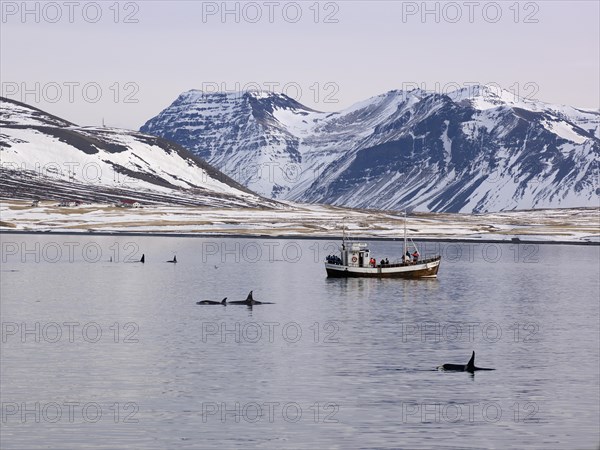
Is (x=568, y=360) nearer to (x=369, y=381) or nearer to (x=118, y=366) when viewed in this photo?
(x=369, y=381)

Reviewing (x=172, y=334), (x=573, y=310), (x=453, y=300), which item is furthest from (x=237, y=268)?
(x=172, y=334)

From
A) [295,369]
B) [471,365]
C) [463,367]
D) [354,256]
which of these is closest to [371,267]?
[354,256]

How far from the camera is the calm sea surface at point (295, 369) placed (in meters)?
48.4

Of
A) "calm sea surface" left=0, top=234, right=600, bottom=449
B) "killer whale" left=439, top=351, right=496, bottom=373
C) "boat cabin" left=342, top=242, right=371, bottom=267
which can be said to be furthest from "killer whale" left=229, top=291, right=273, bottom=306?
"killer whale" left=439, top=351, right=496, bottom=373

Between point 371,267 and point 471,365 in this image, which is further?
point 371,267

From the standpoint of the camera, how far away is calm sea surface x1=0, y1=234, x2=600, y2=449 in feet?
159

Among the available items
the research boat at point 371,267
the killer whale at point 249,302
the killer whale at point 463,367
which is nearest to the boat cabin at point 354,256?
the research boat at point 371,267

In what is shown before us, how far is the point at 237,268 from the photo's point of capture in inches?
6614

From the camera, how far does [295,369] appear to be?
64.7 m

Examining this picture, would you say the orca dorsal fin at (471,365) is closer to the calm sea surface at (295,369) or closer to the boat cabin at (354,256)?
the calm sea surface at (295,369)

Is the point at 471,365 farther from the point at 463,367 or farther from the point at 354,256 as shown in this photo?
the point at 354,256

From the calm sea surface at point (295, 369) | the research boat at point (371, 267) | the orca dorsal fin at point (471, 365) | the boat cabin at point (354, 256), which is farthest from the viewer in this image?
the boat cabin at point (354, 256)

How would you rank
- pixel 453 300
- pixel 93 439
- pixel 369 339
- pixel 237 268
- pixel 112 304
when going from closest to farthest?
pixel 93 439
pixel 369 339
pixel 112 304
pixel 453 300
pixel 237 268

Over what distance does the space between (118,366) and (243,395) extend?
11282mm
